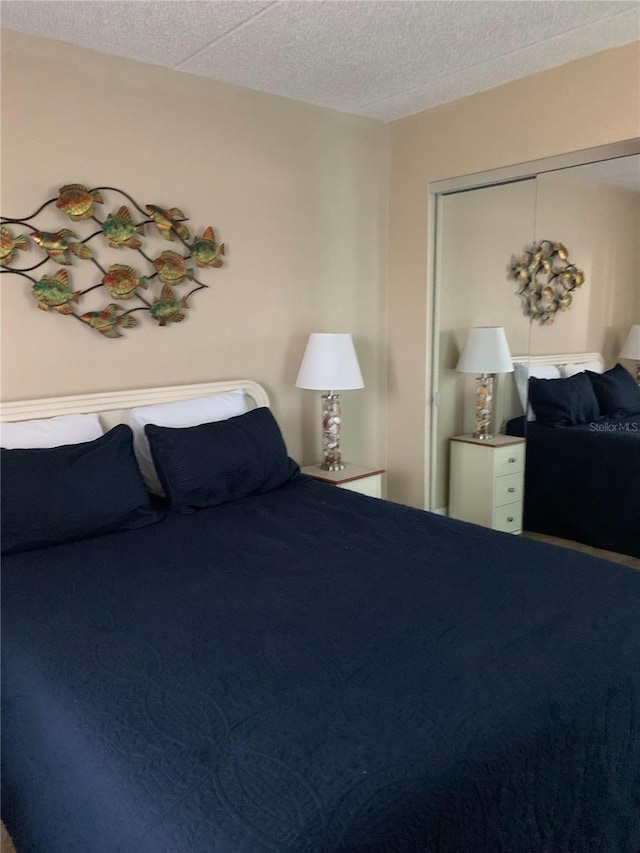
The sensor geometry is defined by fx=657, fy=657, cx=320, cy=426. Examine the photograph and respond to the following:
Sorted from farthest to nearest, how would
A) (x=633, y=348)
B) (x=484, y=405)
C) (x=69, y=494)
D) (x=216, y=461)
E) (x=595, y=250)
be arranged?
(x=484, y=405) < (x=595, y=250) < (x=633, y=348) < (x=216, y=461) < (x=69, y=494)

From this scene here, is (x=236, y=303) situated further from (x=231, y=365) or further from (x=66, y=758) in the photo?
(x=66, y=758)

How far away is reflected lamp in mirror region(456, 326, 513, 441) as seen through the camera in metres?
3.72

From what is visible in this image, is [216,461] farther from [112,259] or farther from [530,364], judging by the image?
[530,364]

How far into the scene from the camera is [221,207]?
328 cm

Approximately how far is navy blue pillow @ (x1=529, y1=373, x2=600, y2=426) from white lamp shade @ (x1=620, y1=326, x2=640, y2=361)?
257 mm

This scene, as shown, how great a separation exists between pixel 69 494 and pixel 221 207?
1680 mm

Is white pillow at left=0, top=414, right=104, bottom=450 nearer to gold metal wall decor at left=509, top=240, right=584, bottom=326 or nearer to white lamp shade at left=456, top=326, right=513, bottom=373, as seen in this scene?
white lamp shade at left=456, top=326, right=513, bottom=373

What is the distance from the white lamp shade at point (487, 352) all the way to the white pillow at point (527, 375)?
0.05m

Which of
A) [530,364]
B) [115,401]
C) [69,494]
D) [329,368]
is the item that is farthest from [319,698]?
[530,364]

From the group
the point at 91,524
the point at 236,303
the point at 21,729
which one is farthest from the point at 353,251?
the point at 21,729

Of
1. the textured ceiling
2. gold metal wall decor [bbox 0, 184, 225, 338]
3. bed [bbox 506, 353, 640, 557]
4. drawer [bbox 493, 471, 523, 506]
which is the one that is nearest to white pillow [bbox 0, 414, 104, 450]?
gold metal wall decor [bbox 0, 184, 225, 338]

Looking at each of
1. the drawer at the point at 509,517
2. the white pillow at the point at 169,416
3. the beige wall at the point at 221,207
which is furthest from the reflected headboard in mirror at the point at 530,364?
the white pillow at the point at 169,416

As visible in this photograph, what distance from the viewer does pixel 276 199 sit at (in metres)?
3.50

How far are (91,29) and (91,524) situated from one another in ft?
6.37
